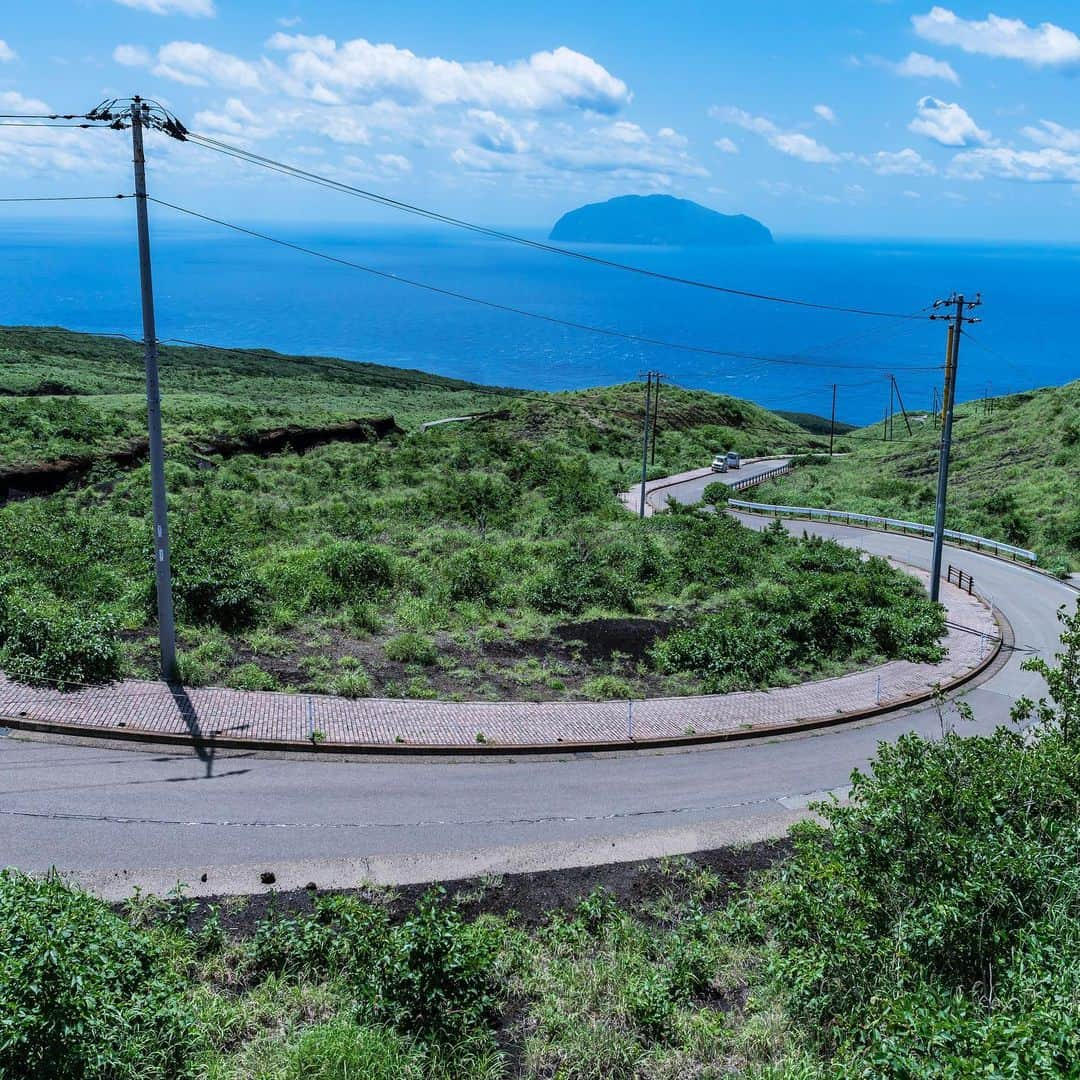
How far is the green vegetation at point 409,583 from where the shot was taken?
64.3 ft

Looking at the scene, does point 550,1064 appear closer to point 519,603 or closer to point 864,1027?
point 864,1027

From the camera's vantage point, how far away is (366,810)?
Result: 1430cm

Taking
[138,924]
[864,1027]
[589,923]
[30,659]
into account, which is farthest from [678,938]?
[30,659]

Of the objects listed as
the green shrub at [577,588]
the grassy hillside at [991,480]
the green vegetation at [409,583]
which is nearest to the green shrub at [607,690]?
the green vegetation at [409,583]

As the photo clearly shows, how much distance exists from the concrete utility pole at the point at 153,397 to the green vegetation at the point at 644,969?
6.90 meters

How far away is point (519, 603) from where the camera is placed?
82.5 ft

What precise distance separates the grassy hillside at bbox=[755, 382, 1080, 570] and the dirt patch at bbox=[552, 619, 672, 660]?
20162mm

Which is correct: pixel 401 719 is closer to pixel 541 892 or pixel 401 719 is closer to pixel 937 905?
pixel 541 892

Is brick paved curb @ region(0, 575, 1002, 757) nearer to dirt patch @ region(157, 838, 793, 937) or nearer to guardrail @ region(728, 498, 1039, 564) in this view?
dirt patch @ region(157, 838, 793, 937)

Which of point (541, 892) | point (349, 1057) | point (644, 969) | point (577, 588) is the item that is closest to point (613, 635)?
point (577, 588)

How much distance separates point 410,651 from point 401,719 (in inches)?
124

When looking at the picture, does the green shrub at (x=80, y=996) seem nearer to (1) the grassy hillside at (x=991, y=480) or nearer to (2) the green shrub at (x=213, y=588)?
(2) the green shrub at (x=213, y=588)

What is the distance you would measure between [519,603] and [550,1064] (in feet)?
53.3

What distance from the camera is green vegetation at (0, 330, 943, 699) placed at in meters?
19.6
